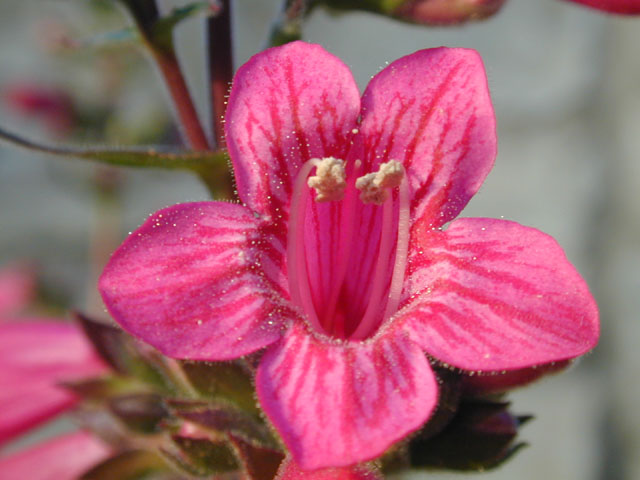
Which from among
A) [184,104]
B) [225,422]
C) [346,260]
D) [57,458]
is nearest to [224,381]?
[225,422]

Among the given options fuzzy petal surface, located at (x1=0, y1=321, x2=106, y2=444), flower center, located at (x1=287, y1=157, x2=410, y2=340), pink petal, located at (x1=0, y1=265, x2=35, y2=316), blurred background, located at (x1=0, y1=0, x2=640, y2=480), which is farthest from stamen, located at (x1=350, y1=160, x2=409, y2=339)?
blurred background, located at (x1=0, y1=0, x2=640, y2=480)

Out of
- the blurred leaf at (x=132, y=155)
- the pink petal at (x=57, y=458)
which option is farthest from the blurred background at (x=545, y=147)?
the blurred leaf at (x=132, y=155)

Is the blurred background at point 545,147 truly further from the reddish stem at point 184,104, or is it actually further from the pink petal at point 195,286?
the pink petal at point 195,286

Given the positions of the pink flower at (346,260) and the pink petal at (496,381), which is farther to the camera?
the pink petal at (496,381)

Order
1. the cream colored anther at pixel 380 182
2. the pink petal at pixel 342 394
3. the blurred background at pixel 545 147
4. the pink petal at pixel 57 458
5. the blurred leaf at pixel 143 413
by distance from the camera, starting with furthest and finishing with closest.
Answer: the blurred background at pixel 545 147
the pink petal at pixel 57 458
the blurred leaf at pixel 143 413
the cream colored anther at pixel 380 182
the pink petal at pixel 342 394

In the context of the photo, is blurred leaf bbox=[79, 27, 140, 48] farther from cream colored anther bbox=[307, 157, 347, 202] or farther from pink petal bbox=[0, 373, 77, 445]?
pink petal bbox=[0, 373, 77, 445]
